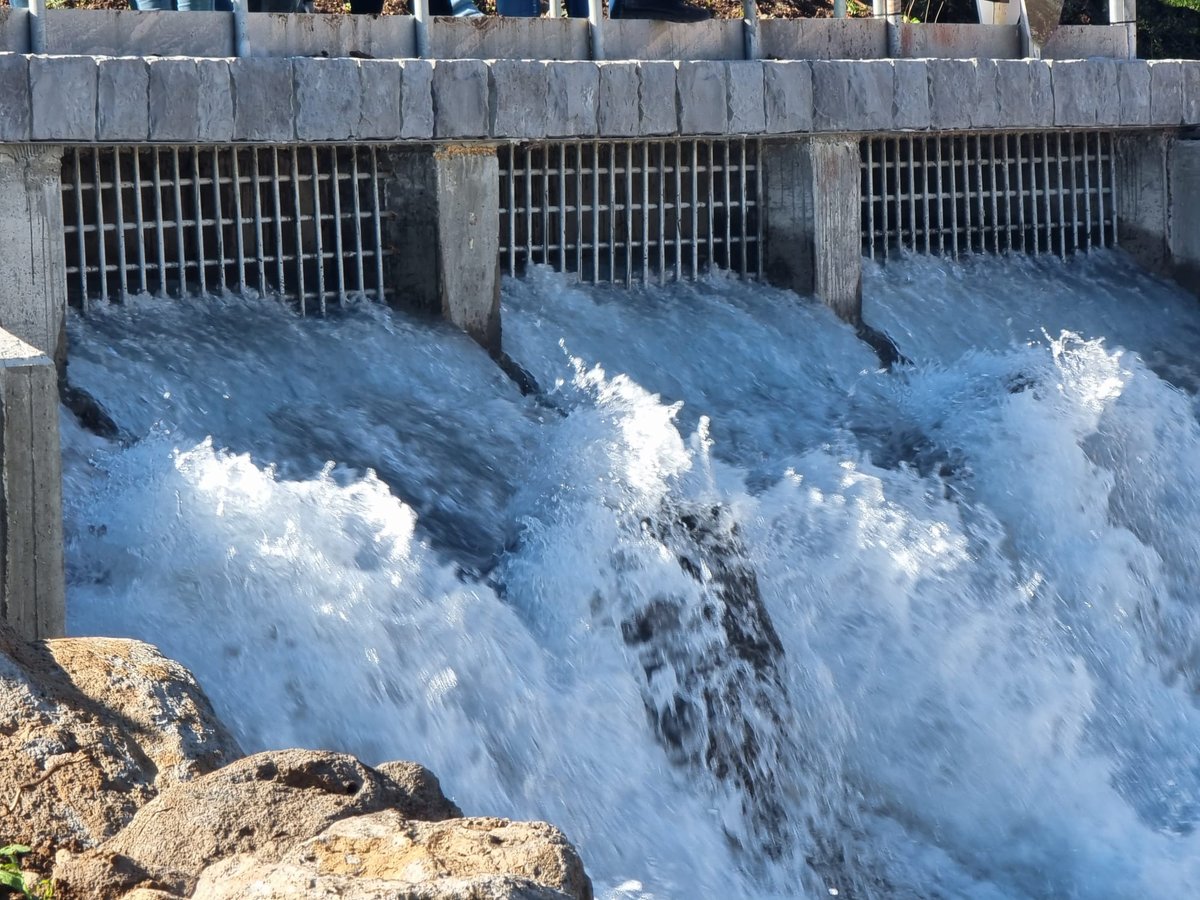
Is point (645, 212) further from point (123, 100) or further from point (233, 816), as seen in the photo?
point (233, 816)

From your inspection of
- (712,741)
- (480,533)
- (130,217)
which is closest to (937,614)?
(712,741)

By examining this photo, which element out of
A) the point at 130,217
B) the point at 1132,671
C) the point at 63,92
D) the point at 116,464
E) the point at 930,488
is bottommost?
the point at 1132,671

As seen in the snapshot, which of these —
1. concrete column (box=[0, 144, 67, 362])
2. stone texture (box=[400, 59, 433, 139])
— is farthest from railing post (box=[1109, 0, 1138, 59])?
concrete column (box=[0, 144, 67, 362])

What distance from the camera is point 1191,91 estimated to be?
10039mm

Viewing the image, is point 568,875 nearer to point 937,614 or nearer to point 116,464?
point 116,464

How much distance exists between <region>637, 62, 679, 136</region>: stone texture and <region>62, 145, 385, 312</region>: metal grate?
128 centimetres

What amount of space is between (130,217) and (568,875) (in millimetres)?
5108

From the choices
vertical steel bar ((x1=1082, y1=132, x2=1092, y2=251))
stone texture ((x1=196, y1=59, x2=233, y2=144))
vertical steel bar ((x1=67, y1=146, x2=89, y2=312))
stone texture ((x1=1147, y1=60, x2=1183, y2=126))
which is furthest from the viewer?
vertical steel bar ((x1=1082, y1=132, x2=1092, y2=251))

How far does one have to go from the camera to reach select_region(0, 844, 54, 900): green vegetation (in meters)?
3.09

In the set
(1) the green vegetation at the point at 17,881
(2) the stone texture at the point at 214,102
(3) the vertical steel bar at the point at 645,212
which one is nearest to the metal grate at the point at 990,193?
(3) the vertical steel bar at the point at 645,212

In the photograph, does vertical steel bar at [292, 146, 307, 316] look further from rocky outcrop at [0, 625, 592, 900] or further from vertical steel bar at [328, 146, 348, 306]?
rocky outcrop at [0, 625, 592, 900]

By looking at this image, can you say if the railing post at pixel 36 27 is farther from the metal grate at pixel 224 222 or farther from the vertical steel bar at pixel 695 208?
the vertical steel bar at pixel 695 208

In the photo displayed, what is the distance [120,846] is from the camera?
125 inches

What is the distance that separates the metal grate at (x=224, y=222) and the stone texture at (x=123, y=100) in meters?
0.53
